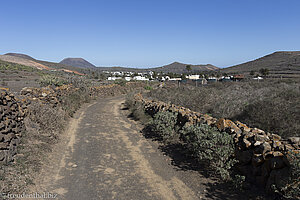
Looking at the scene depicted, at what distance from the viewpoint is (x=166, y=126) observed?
28.8 feet

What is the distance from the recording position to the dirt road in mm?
4750

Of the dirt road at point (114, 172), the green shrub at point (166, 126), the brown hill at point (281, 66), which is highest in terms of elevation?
the brown hill at point (281, 66)

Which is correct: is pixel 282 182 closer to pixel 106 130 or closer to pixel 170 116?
pixel 170 116

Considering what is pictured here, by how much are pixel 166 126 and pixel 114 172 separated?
353 centimetres

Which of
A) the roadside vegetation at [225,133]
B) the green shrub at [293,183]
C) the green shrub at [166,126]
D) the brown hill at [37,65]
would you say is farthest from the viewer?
the brown hill at [37,65]

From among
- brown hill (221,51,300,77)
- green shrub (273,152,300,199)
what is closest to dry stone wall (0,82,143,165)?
green shrub (273,152,300,199)

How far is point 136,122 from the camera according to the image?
12.2 meters

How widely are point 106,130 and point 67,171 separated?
4473 millimetres

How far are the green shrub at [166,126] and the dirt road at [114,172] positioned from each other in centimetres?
55

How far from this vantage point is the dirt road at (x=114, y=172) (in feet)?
15.6

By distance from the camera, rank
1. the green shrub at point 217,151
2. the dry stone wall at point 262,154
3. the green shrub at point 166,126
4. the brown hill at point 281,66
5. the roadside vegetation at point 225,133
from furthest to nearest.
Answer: the brown hill at point 281,66
the green shrub at point 166,126
the green shrub at point 217,151
the roadside vegetation at point 225,133
the dry stone wall at point 262,154

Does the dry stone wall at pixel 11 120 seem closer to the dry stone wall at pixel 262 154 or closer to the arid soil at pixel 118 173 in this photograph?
the arid soil at pixel 118 173

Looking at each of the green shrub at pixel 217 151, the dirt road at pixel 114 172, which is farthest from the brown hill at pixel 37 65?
the green shrub at pixel 217 151

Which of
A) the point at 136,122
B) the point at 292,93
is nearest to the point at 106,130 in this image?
the point at 136,122
